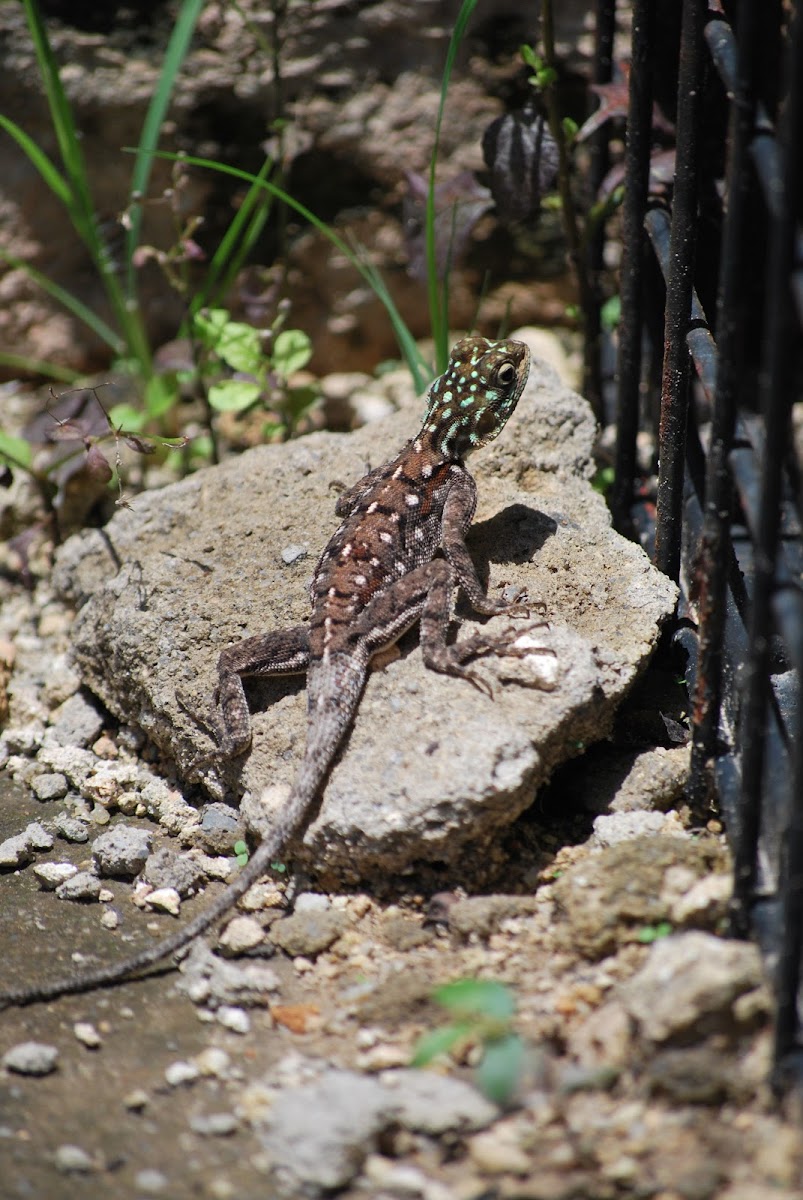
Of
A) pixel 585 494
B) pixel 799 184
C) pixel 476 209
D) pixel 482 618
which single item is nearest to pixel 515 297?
pixel 476 209

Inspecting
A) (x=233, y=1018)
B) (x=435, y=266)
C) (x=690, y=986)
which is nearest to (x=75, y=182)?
(x=435, y=266)

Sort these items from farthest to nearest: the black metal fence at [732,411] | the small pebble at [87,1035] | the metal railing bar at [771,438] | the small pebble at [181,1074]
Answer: the small pebble at [87,1035] < the small pebble at [181,1074] < the black metal fence at [732,411] < the metal railing bar at [771,438]

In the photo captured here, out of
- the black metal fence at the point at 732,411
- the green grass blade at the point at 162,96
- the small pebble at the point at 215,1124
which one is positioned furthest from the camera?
the green grass blade at the point at 162,96

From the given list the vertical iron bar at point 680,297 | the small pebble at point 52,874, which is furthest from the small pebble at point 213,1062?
the vertical iron bar at point 680,297

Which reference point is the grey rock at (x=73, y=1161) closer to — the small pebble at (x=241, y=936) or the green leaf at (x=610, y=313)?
the small pebble at (x=241, y=936)

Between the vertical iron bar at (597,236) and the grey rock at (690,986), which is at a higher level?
the vertical iron bar at (597,236)

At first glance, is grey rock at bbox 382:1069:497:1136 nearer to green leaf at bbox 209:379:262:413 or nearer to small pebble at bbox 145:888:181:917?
small pebble at bbox 145:888:181:917

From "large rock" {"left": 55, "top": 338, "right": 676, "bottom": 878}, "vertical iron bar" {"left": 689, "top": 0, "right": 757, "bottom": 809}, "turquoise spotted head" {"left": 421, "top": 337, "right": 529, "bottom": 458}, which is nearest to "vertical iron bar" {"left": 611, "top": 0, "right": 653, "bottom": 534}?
"large rock" {"left": 55, "top": 338, "right": 676, "bottom": 878}
